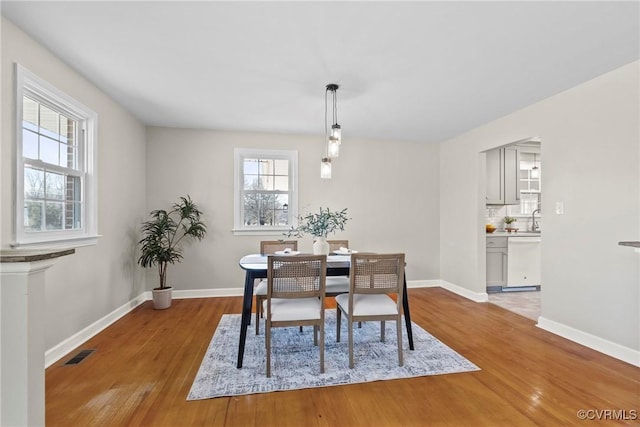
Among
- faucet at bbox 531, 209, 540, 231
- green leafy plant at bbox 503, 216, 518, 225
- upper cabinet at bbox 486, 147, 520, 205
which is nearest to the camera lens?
upper cabinet at bbox 486, 147, 520, 205

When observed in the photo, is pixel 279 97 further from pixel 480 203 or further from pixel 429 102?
pixel 480 203

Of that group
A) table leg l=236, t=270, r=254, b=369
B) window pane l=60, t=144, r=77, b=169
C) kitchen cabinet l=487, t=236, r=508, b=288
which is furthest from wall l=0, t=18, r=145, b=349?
kitchen cabinet l=487, t=236, r=508, b=288

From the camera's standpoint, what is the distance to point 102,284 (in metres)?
3.12

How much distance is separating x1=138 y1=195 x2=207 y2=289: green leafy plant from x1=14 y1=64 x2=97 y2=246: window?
822 mm

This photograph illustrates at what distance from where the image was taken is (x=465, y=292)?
438 centimetres

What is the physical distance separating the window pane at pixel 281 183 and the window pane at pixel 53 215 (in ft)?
8.44

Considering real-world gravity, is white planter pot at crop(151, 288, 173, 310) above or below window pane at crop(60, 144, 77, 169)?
below

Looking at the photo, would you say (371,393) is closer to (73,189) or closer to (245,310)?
(245,310)

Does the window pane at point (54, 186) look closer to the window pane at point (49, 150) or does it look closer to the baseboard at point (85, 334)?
the window pane at point (49, 150)

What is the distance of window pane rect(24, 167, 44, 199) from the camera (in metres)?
2.20

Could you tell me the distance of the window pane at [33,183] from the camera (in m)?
2.20

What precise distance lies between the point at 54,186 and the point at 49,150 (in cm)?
30

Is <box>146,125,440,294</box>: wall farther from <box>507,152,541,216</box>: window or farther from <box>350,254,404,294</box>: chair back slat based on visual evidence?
<box>350,254,404,294</box>: chair back slat

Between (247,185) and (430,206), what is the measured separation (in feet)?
9.94
